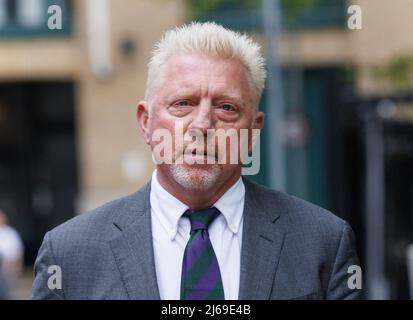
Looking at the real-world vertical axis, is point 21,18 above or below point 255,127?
above

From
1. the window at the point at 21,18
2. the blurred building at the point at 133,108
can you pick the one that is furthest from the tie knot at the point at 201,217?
the window at the point at 21,18

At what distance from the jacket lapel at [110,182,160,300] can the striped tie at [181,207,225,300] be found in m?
0.07

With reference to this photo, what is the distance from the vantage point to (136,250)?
240 cm

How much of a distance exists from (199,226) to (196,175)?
0.15 metres

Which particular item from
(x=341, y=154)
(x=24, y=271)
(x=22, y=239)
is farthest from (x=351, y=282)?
(x=22, y=239)

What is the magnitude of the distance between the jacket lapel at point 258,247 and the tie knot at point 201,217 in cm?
8

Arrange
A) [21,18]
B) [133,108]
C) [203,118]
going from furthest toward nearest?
[21,18] → [133,108] → [203,118]

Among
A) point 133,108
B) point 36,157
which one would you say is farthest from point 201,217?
point 36,157

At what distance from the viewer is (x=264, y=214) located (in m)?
2.50

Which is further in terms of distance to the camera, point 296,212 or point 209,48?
point 296,212

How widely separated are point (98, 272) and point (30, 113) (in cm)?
1981

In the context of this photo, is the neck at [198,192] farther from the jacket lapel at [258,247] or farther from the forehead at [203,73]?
the forehead at [203,73]

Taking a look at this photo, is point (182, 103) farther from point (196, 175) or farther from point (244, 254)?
point (244, 254)

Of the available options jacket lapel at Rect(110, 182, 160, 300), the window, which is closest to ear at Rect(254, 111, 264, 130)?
jacket lapel at Rect(110, 182, 160, 300)
